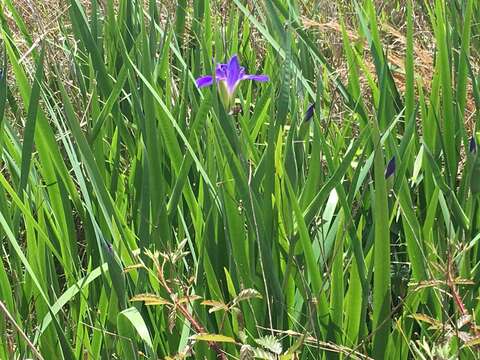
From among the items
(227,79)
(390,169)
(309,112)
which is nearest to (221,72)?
(227,79)

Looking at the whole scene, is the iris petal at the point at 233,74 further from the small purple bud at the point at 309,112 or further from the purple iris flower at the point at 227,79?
the small purple bud at the point at 309,112

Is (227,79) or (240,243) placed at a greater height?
(227,79)

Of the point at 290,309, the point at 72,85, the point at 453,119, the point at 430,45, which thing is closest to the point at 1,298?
the point at 290,309

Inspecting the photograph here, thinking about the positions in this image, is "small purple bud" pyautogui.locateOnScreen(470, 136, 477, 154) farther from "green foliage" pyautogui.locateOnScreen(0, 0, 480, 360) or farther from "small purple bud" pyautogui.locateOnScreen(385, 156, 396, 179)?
"small purple bud" pyautogui.locateOnScreen(385, 156, 396, 179)

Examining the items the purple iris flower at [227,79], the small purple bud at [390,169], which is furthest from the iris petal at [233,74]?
the small purple bud at [390,169]

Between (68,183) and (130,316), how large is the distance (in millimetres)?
278

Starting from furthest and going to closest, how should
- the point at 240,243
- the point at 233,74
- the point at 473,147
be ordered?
the point at 233,74 < the point at 473,147 < the point at 240,243

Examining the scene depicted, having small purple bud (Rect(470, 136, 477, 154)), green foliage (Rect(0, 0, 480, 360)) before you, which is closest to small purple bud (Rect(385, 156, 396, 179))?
green foliage (Rect(0, 0, 480, 360))

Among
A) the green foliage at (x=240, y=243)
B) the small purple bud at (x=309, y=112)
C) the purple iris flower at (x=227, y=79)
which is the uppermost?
the purple iris flower at (x=227, y=79)

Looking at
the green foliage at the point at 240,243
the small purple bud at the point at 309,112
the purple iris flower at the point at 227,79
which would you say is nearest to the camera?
the green foliage at the point at 240,243

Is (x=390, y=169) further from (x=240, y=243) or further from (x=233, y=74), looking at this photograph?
(x=233, y=74)

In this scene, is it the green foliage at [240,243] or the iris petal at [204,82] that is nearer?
the green foliage at [240,243]

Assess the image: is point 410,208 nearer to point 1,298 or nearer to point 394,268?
point 394,268

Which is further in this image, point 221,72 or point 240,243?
point 221,72
